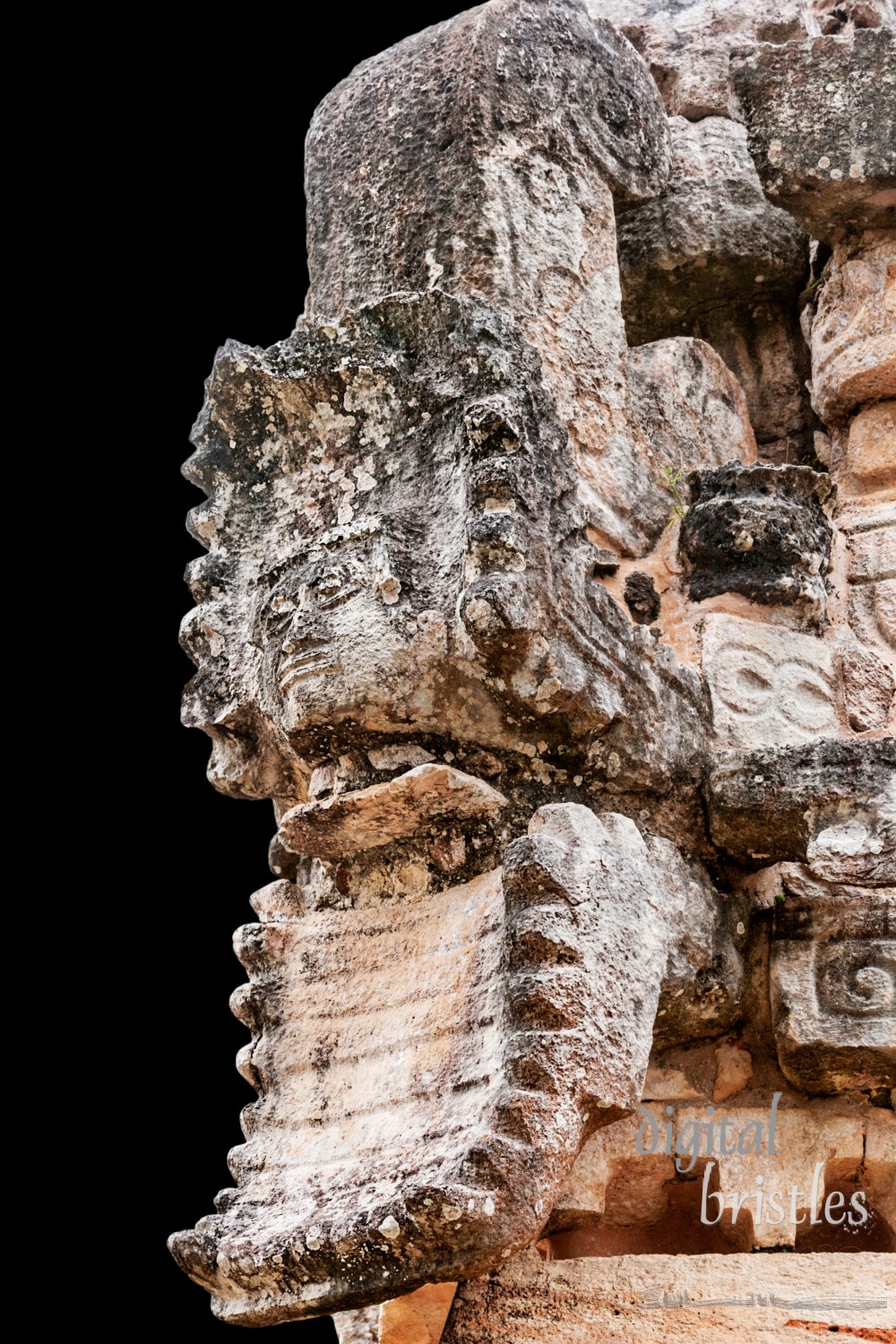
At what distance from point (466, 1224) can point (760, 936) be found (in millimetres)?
842

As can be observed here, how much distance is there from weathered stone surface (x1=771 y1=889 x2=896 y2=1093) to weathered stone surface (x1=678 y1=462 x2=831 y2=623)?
496 mm

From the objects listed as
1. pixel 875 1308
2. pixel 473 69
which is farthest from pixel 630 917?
pixel 473 69

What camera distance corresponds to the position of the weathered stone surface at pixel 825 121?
10.7 ft

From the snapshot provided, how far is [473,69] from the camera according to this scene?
10.3 ft

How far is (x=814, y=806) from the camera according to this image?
2779 millimetres

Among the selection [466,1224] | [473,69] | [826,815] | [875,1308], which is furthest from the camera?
[473,69]

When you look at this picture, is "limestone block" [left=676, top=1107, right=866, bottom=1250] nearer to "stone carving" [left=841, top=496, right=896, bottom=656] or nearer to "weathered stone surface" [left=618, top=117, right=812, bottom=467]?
"stone carving" [left=841, top=496, right=896, bottom=656]

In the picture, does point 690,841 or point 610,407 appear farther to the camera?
point 610,407

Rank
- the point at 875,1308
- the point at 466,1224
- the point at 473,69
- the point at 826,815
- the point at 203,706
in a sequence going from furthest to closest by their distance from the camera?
the point at 473,69 → the point at 203,706 → the point at 826,815 → the point at 875,1308 → the point at 466,1224

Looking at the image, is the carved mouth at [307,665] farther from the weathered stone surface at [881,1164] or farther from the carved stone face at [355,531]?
the weathered stone surface at [881,1164]

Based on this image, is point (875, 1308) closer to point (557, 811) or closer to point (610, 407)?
point (557, 811)

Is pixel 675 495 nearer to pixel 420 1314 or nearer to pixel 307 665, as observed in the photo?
pixel 307 665

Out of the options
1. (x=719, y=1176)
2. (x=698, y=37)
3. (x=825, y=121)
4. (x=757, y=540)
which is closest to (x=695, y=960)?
(x=719, y=1176)

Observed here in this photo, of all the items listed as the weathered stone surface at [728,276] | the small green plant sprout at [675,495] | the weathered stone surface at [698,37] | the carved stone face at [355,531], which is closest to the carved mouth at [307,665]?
the carved stone face at [355,531]
